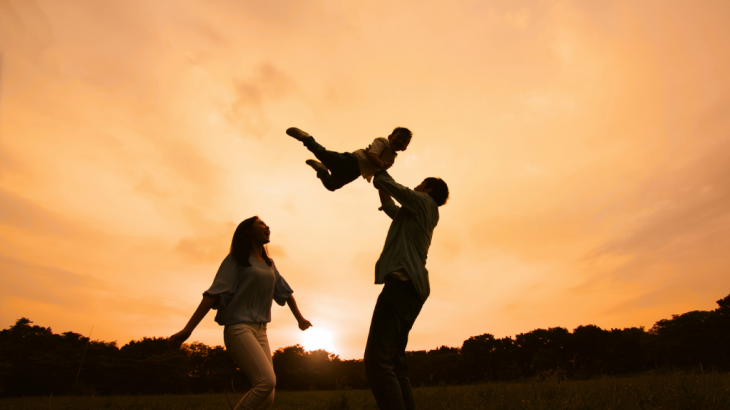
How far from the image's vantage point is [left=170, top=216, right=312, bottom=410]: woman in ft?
11.3

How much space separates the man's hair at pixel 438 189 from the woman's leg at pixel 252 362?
241 centimetres

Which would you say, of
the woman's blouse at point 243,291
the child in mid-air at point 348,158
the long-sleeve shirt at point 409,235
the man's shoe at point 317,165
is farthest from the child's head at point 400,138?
the woman's blouse at point 243,291

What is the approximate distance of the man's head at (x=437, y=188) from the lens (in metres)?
4.10

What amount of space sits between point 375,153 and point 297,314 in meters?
2.32

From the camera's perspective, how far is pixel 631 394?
5.11 metres

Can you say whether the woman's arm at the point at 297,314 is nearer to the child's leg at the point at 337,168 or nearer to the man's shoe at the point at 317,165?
the child's leg at the point at 337,168

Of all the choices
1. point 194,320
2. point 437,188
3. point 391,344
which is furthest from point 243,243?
point 437,188

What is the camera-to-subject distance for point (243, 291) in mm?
3865

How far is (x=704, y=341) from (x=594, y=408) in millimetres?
49627

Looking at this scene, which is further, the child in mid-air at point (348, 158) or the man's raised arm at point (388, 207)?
the child in mid-air at point (348, 158)

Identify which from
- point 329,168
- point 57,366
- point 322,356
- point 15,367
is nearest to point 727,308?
point 322,356

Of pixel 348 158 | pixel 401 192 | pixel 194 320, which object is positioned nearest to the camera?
pixel 194 320

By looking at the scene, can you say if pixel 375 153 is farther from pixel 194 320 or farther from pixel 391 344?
pixel 194 320

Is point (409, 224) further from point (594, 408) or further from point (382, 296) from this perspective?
point (594, 408)
